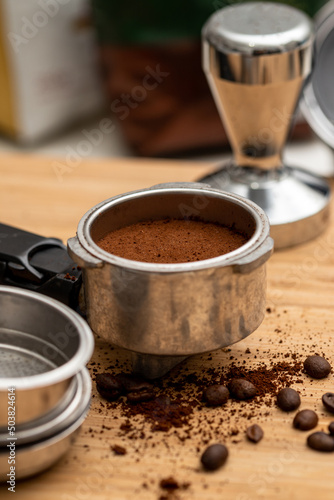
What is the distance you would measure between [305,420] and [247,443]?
75 millimetres

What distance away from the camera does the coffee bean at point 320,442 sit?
0.89m

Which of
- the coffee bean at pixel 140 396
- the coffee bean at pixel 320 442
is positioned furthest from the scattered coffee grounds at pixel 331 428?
the coffee bean at pixel 140 396

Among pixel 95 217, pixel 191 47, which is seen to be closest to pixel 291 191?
pixel 95 217

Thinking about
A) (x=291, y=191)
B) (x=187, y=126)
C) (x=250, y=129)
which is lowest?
(x=187, y=126)

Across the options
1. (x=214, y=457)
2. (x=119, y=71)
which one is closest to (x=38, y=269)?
(x=214, y=457)

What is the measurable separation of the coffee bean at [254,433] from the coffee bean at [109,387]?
0.17 metres

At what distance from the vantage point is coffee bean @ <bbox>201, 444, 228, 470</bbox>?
2.84 feet

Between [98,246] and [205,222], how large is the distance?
188 millimetres

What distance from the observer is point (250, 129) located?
1401 millimetres

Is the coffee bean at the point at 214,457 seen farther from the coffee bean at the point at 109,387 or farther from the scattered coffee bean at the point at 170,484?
the coffee bean at the point at 109,387

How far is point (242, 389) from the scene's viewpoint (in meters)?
0.98

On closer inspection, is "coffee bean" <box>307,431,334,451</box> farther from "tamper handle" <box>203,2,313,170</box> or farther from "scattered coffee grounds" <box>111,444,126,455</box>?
"tamper handle" <box>203,2,313,170</box>

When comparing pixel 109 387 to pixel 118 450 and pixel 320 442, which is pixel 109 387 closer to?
pixel 118 450

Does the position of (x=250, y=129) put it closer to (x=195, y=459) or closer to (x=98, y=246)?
(x=98, y=246)
